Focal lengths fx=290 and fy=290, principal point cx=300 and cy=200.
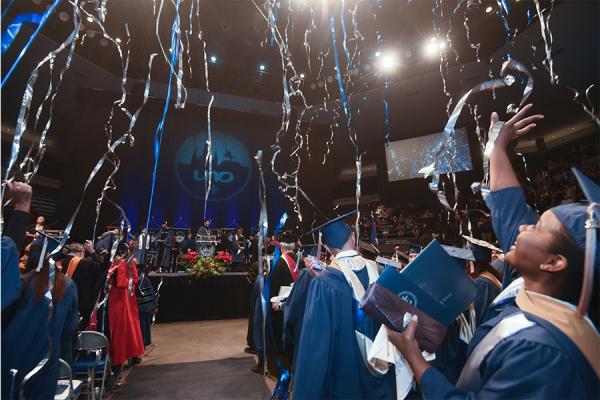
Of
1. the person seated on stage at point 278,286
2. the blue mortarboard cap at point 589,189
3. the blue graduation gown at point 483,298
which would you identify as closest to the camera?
the blue mortarboard cap at point 589,189

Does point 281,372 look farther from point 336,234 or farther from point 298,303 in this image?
point 336,234

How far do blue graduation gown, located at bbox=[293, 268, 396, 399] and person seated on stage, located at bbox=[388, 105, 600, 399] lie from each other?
83 cm

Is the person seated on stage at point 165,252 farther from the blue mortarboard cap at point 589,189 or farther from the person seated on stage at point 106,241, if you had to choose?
the blue mortarboard cap at point 589,189

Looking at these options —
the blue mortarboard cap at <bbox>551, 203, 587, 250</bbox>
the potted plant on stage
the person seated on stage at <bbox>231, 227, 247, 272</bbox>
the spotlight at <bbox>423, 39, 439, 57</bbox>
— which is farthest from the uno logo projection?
the blue mortarboard cap at <bbox>551, 203, 587, 250</bbox>

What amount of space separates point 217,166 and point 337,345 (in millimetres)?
10817

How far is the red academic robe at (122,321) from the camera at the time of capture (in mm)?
4012

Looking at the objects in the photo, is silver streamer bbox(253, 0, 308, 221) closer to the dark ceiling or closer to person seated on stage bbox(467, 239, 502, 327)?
the dark ceiling

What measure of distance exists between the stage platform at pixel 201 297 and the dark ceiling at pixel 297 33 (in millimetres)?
6517

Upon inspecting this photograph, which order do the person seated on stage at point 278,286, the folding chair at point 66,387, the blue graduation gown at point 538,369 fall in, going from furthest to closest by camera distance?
the person seated on stage at point 278,286 → the folding chair at point 66,387 → the blue graduation gown at point 538,369

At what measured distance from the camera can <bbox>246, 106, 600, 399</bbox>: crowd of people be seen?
0.82m

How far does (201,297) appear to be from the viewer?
7.81m

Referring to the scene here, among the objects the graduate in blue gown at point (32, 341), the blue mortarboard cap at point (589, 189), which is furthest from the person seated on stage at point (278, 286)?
the blue mortarboard cap at point (589, 189)

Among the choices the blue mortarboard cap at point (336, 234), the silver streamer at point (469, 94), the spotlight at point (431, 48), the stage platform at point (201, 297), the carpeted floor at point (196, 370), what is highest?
the spotlight at point (431, 48)

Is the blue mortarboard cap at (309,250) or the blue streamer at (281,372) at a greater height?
the blue mortarboard cap at (309,250)
